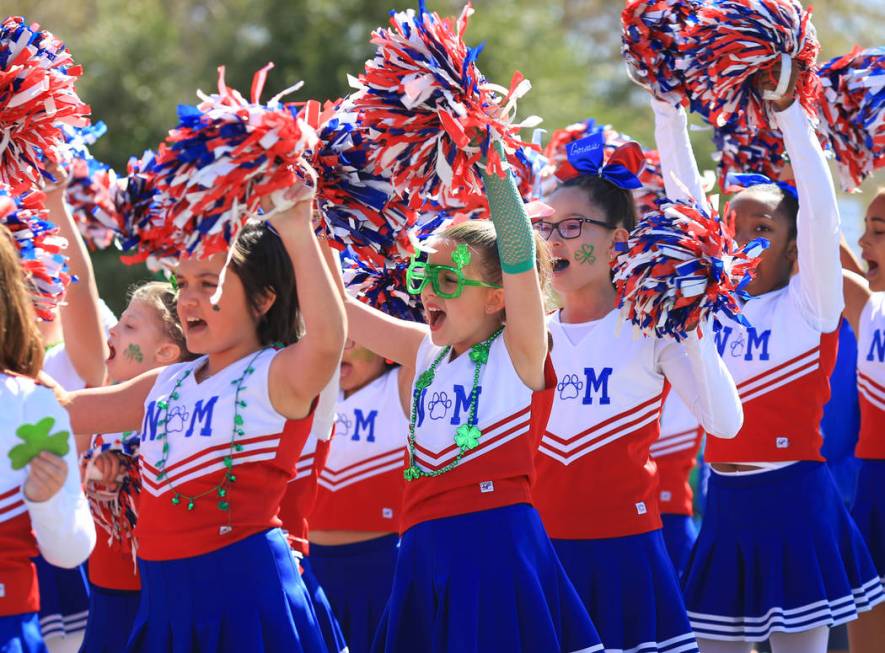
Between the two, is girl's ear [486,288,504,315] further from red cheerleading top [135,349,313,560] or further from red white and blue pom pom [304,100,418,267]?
red cheerleading top [135,349,313,560]

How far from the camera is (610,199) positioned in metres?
4.71

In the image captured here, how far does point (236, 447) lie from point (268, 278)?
519 millimetres

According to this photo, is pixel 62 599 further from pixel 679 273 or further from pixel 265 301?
pixel 679 273

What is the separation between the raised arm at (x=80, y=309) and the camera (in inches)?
189

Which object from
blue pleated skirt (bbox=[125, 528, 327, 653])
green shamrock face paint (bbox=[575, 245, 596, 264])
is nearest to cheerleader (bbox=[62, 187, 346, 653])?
blue pleated skirt (bbox=[125, 528, 327, 653])

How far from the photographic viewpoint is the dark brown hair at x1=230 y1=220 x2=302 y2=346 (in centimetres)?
381

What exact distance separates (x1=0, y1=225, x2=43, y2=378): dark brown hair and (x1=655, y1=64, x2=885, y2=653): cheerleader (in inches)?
94.3

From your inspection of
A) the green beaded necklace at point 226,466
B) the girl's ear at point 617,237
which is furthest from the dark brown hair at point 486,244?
the green beaded necklace at point 226,466

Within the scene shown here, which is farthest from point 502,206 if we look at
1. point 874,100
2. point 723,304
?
point 874,100

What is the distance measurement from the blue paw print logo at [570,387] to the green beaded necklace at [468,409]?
0.55m

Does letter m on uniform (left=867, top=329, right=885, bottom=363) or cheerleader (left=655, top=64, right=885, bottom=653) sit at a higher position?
letter m on uniform (left=867, top=329, right=885, bottom=363)

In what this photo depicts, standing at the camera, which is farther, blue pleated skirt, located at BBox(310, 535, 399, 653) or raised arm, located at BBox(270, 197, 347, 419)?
blue pleated skirt, located at BBox(310, 535, 399, 653)

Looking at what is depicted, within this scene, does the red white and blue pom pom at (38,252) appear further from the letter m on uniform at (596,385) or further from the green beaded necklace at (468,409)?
the letter m on uniform at (596,385)

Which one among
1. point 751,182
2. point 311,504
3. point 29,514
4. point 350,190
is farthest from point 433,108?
point 751,182
